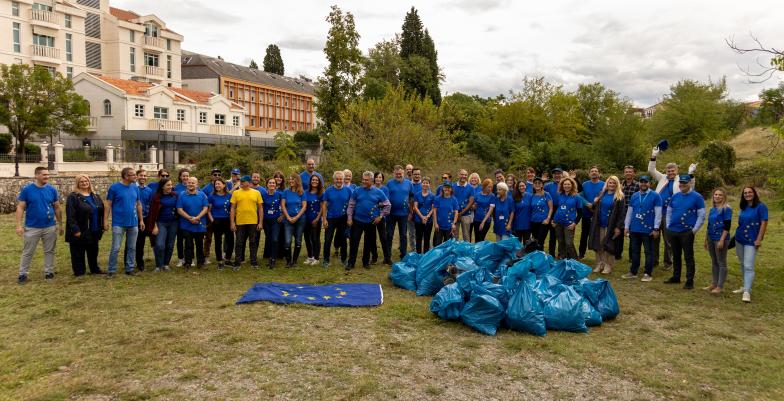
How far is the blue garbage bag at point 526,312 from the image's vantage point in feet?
19.8

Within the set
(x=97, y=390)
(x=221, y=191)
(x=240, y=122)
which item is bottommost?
(x=97, y=390)

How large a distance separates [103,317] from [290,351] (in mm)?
2549

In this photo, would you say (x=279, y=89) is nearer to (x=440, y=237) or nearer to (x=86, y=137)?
(x=86, y=137)

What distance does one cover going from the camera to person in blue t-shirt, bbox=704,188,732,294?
25.6 feet

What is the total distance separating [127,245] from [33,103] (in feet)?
88.7

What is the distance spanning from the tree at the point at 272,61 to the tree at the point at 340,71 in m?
53.9

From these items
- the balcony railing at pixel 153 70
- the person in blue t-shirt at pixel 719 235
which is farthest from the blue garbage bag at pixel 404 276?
the balcony railing at pixel 153 70

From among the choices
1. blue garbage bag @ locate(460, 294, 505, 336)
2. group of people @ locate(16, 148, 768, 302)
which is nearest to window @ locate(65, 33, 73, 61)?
group of people @ locate(16, 148, 768, 302)

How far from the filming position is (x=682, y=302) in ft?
25.0

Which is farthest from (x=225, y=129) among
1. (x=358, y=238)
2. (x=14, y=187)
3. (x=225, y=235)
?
(x=358, y=238)

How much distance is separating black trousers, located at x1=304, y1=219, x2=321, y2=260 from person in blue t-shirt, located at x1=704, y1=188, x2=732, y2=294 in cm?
599

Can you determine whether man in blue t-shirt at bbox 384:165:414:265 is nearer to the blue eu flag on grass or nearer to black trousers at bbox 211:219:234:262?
the blue eu flag on grass

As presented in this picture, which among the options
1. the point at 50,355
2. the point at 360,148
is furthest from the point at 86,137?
the point at 50,355

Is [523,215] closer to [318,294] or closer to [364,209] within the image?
[364,209]
